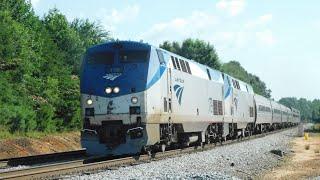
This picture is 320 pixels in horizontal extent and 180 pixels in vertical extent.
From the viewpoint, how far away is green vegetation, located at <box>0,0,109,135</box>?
32688mm

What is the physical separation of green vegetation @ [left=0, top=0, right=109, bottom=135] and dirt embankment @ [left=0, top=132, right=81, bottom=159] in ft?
3.75

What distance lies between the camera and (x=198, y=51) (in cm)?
10888

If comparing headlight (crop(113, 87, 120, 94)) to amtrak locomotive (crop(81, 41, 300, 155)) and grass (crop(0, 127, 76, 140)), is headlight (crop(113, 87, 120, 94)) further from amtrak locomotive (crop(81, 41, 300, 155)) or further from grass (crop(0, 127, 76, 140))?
grass (crop(0, 127, 76, 140))

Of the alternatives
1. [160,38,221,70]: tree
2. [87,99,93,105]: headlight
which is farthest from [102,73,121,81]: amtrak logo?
[160,38,221,70]: tree

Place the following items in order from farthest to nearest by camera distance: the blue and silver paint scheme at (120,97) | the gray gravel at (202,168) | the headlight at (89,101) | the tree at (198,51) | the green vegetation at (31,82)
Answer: the tree at (198,51)
the green vegetation at (31,82)
the headlight at (89,101)
the blue and silver paint scheme at (120,97)
the gray gravel at (202,168)

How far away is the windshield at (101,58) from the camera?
20.0 m

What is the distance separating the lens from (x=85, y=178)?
1377 cm

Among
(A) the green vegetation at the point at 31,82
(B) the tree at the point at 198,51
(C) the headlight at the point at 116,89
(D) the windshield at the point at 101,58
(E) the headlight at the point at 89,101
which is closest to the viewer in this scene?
(C) the headlight at the point at 116,89

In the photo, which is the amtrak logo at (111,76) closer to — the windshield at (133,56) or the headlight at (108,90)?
the headlight at (108,90)

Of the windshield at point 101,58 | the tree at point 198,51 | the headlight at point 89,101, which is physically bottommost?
the headlight at point 89,101

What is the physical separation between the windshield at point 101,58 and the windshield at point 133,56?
16.0 inches

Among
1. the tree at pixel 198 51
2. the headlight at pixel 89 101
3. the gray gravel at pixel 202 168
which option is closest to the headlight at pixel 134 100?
the headlight at pixel 89 101

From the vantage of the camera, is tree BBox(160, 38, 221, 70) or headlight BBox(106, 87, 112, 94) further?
tree BBox(160, 38, 221, 70)

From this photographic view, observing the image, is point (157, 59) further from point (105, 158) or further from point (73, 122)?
point (73, 122)
